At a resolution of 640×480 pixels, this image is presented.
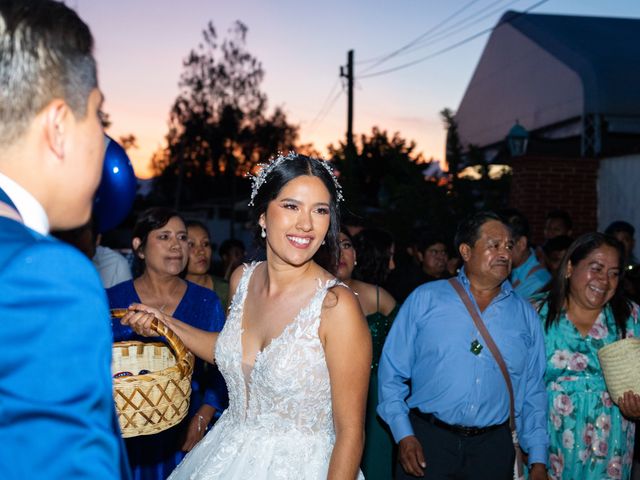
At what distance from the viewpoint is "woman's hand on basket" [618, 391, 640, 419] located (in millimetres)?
3652

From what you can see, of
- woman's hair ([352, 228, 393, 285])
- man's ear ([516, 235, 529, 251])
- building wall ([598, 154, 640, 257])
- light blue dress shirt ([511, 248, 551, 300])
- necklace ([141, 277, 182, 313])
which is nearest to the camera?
necklace ([141, 277, 182, 313])

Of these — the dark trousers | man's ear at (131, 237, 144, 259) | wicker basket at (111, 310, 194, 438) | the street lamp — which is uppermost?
the street lamp

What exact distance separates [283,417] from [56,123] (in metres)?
1.81

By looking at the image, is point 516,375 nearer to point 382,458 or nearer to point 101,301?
point 382,458

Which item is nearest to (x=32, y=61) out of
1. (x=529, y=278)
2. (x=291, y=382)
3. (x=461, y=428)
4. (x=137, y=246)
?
(x=291, y=382)

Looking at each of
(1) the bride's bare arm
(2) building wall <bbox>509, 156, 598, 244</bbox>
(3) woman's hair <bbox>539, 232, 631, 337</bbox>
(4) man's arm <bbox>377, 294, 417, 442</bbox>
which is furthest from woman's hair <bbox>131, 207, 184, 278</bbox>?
(2) building wall <bbox>509, 156, 598, 244</bbox>

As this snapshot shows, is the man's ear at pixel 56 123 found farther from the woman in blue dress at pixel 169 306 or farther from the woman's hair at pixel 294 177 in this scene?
the woman in blue dress at pixel 169 306

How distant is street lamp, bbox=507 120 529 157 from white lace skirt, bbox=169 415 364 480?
26.2 feet

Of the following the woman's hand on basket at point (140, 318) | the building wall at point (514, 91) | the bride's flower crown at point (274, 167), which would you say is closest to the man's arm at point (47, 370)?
the woman's hand on basket at point (140, 318)

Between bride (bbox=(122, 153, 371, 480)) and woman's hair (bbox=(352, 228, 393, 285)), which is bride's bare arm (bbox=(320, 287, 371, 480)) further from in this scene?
woman's hair (bbox=(352, 228, 393, 285))

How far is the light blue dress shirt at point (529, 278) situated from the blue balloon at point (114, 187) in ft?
13.0

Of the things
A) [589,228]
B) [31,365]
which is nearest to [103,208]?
[31,365]

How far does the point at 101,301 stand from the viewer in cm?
105

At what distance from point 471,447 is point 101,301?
122 inches
